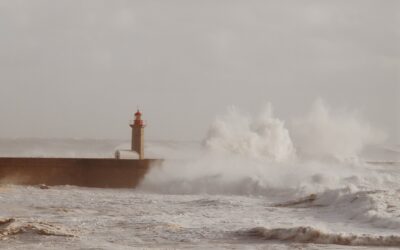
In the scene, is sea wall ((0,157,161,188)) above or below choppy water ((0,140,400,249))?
above

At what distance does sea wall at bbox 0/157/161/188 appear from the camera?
14.2m

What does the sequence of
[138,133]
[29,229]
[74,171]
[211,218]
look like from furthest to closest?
1. [138,133]
2. [74,171]
3. [211,218]
4. [29,229]

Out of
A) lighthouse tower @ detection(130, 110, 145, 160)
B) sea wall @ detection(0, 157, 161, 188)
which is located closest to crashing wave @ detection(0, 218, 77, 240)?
sea wall @ detection(0, 157, 161, 188)

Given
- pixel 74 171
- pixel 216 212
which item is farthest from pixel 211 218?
pixel 74 171

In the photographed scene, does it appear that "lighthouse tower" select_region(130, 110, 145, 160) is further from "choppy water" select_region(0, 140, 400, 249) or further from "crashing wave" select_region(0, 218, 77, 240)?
"crashing wave" select_region(0, 218, 77, 240)

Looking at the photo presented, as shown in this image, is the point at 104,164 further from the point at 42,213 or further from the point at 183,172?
the point at 42,213

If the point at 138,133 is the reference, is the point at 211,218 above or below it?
below

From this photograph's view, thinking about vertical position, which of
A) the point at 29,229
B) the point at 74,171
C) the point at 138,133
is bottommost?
the point at 29,229

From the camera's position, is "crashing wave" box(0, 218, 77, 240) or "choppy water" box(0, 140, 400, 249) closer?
"choppy water" box(0, 140, 400, 249)

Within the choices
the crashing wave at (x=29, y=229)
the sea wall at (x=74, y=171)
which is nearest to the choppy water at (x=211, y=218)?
the crashing wave at (x=29, y=229)

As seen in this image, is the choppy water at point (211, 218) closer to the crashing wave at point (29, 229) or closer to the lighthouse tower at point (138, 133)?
the crashing wave at point (29, 229)

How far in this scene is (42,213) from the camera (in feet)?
28.1

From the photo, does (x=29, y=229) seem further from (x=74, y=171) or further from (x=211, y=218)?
(x=74, y=171)

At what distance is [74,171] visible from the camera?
48.2 feet
